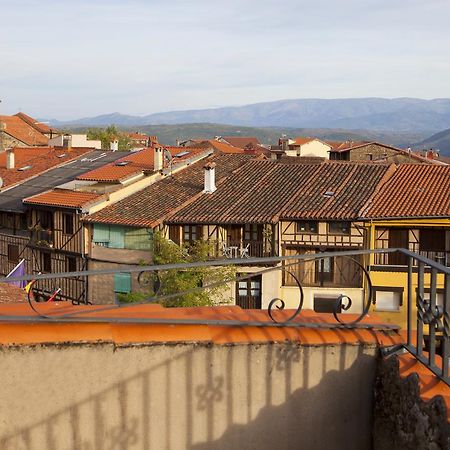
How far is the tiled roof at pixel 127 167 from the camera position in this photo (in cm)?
4072

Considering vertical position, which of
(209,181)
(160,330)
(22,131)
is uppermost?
(22,131)

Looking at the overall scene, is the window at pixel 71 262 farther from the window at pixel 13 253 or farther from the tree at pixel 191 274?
the tree at pixel 191 274

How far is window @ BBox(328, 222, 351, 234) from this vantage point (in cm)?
3525

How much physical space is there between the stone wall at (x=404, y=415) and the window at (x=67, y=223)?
35.7m

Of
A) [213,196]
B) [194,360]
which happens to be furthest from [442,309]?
[213,196]

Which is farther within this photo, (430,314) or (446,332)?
(430,314)

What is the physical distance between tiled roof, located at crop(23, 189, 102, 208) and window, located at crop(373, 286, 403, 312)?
15.3m

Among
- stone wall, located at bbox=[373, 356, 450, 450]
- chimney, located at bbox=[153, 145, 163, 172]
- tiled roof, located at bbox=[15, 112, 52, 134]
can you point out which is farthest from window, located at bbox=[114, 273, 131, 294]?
tiled roof, located at bbox=[15, 112, 52, 134]

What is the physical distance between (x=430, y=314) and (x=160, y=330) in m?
1.72

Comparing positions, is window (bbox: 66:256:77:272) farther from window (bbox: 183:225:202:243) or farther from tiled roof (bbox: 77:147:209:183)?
window (bbox: 183:225:202:243)

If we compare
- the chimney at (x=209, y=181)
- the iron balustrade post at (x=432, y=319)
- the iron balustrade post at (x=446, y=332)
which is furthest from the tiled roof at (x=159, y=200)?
the iron balustrade post at (x=446, y=332)

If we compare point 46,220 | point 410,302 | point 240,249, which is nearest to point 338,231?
point 240,249

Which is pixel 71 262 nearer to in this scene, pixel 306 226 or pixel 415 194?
pixel 306 226

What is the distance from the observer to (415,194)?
36.4 metres
